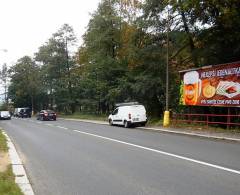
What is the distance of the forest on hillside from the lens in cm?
2583

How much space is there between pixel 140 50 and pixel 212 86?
9.67m

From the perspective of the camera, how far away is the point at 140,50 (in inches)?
1305

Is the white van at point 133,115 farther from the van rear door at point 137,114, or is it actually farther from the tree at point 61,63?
the tree at point 61,63

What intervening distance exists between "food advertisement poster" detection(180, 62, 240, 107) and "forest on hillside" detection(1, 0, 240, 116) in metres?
1.84

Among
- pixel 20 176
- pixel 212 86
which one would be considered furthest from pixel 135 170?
pixel 212 86

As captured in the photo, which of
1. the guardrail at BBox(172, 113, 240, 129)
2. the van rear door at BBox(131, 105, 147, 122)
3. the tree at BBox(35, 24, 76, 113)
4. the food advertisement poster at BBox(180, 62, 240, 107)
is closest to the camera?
the food advertisement poster at BBox(180, 62, 240, 107)

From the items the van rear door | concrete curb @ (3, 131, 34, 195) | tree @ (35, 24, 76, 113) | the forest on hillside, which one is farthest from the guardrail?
tree @ (35, 24, 76, 113)

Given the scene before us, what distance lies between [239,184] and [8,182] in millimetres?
4522

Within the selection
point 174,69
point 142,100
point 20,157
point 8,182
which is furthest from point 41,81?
point 8,182

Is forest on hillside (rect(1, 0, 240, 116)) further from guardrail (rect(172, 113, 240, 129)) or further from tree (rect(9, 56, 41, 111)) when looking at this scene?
tree (rect(9, 56, 41, 111))

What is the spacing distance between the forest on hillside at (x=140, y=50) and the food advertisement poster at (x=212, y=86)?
184 centimetres

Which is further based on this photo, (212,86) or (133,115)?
(133,115)

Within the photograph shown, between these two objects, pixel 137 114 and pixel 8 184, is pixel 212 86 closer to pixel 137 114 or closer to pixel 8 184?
pixel 137 114

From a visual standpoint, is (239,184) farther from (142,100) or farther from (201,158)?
(142,100)
